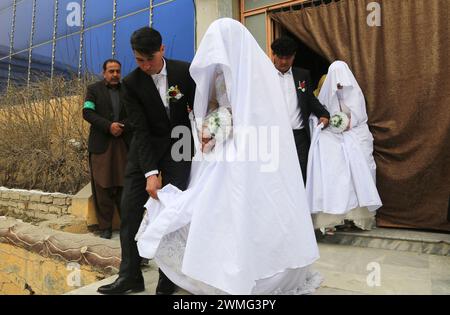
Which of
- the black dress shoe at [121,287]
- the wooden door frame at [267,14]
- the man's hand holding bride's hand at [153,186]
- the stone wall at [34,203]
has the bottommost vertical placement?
the black dress shoe at [121,287]

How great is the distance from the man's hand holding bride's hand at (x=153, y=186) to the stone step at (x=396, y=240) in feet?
7.20

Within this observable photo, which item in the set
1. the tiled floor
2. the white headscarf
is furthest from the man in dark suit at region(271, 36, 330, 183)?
the tiled floor

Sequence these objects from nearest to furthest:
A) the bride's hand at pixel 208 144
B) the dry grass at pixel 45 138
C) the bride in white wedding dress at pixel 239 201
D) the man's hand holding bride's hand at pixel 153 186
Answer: the bride in white wedding dress at pixel 239 201
the bride's hand at pixel 208 144
the man's hand holding bride's hand at pixel 153 186
the dry grass at pixel 45 138

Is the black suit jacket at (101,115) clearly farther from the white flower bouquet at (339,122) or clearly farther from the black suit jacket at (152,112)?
the white flower bouquet at (339,122)

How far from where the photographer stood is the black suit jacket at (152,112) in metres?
2.67

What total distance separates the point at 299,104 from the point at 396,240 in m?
1.64

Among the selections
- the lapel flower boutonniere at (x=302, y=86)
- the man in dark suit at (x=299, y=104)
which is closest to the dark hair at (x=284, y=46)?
the man in dark suit at (x=299, y=104)

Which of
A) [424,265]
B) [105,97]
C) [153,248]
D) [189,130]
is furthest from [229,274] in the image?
[105,97]

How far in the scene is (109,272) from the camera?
3.88 meters

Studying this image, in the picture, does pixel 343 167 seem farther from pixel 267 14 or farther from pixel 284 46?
pixel 267 14

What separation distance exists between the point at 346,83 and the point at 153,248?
277cm
